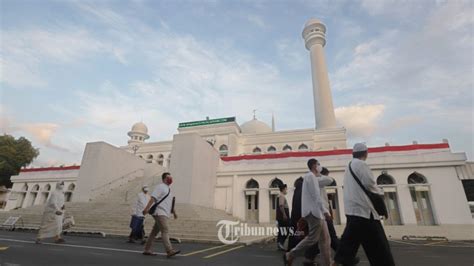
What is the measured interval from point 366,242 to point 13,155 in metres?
39.7

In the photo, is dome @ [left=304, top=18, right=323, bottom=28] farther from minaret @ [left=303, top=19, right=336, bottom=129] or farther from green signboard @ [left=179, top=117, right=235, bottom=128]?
green signboard @ [left=179, top=117, right=235, bottom=128]

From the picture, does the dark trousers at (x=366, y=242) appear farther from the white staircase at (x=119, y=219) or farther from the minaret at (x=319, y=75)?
the minaret at (x=319, y=75)

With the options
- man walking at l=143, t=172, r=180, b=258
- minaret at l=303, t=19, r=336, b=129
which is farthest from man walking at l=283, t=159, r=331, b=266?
minaret at l=303, t=19, r=336, b=129

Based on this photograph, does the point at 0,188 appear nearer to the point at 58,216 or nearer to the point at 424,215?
the point at 58,216

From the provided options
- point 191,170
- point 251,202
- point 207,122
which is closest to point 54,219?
point 191,170

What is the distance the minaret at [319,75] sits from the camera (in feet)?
102

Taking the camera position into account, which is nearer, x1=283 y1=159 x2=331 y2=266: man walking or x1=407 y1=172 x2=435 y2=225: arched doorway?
x1=283 y1=159 x2=331 y2=266: man walking

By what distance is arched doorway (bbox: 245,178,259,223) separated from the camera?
601 inches

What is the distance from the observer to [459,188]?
1268cm

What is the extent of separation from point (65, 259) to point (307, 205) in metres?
4.34

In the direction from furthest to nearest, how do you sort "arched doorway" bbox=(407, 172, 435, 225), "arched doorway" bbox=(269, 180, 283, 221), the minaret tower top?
the minaret tower top < "arched doorway" bbox=(269, 180, 283, 221) < "arched doorway" bbox=(407, 172, 435, 225)

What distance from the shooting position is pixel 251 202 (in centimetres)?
1566

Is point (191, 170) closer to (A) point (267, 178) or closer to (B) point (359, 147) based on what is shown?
(A) point (267, 178)

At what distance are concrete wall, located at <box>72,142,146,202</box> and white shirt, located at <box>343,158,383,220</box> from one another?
16623mm
